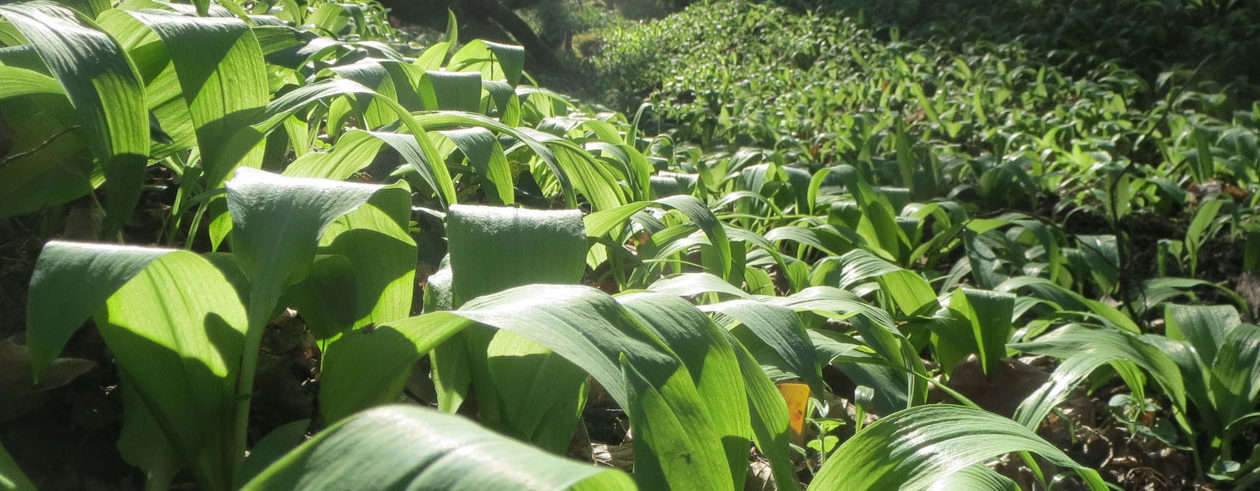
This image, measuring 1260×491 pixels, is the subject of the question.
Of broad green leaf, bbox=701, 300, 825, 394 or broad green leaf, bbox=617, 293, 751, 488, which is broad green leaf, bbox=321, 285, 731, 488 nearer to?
broad green leaf, bbox=617, 293, 751, 488

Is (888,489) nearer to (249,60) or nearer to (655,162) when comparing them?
(249,60)

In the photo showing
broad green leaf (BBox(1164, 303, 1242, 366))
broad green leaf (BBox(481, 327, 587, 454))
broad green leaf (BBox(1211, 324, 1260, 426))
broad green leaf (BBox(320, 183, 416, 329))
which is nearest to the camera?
broad green leaf (BBox(481, 327, 587, 454))

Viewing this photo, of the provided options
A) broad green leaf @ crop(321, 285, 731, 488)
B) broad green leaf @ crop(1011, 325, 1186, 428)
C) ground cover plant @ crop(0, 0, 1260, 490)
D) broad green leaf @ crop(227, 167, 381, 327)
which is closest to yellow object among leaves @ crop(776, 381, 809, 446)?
ground cover plant @ crop(0, 0, 1260, 490)

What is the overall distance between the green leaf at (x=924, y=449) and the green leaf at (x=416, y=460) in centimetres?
45

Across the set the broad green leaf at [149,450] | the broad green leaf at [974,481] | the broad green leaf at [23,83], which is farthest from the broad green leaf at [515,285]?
the broad green leaf at [23,83]

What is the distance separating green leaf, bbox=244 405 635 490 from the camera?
0.35 m

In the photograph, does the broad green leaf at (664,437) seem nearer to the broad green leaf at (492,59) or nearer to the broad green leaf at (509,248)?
the broad green leaf at (509,248)

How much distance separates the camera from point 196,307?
2.27 ft

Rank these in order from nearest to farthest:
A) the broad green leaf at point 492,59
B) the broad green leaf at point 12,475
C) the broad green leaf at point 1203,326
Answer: the broad green leaf at point 12,475
the broad green leaf at point 1203,326
the broad green leaf at point 492,59

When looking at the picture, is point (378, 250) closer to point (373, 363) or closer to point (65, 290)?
point (373, 363)

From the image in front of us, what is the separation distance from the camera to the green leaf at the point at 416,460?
0.35m

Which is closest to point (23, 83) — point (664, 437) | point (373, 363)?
point (373, 363)

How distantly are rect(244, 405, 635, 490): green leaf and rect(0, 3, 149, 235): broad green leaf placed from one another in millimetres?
594

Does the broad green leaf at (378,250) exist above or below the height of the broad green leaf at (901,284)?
above
